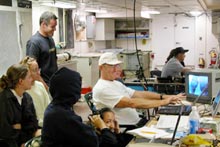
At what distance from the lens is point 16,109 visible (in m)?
2.87

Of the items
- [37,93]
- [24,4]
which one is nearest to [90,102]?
[37,93]

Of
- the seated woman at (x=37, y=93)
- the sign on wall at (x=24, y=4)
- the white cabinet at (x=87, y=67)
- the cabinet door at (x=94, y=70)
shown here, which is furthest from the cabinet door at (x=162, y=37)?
the seated woman at (x=37, y=93)

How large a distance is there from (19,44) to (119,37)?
20.3 ft

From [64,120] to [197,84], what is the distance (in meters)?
2.12

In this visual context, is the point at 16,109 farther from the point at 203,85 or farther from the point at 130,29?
the point at 130,29

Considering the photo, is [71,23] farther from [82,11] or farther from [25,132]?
[25,132]

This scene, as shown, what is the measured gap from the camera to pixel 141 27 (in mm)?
10320

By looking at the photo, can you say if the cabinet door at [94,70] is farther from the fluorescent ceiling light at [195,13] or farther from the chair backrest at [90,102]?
the chair backrest at [90,102]

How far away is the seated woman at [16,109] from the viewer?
2766 millimetres

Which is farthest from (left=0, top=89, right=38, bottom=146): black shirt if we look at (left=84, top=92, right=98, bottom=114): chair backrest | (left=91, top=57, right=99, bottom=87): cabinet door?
(left=91, top=57, right=99, bottom=87): cabinet door

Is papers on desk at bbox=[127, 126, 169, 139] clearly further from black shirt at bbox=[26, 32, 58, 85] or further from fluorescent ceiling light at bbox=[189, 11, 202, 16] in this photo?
fluorescent ceiling light at bbox=[189, 11, 202, 16]

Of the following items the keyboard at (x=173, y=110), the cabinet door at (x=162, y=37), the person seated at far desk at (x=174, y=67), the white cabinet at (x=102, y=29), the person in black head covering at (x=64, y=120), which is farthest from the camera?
the cabinet door at (x=162, y=37)

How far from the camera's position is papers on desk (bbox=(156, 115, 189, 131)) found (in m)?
2.71

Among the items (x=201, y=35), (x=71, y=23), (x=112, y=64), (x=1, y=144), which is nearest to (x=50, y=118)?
(x=1, y=144)
